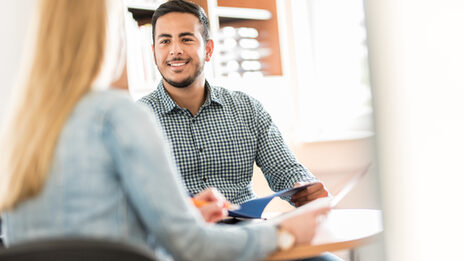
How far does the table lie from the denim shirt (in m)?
0.22

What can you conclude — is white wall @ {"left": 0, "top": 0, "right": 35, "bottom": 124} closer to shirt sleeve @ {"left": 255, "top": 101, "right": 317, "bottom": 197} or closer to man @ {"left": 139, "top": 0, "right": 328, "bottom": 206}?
man @ {"left": 139, "top": 0, "right": 328, "bottom": 206}

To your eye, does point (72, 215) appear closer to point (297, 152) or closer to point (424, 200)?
point (424, 200)

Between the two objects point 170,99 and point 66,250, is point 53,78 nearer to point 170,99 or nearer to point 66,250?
point 66,250

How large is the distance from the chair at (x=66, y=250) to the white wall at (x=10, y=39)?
184 centimetres

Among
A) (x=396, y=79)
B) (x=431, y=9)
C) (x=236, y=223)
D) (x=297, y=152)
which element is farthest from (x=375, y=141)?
(x=297, y=152)

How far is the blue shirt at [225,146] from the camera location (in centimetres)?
195

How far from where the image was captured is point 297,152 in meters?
3.76

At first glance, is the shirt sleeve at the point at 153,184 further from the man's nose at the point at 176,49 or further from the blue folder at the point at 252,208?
the man's nose at the point at 176,49

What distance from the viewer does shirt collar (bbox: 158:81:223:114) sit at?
202 centimetres

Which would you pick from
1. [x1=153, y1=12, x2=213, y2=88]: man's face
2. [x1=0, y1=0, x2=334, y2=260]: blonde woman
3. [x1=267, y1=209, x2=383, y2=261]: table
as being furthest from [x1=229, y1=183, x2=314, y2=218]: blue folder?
[x1=153, y1=12, x2=213, y2=88]: man's face

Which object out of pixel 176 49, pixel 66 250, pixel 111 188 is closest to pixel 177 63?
pixel 176 49

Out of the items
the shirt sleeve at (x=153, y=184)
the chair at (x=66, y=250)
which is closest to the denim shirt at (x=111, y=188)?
the shirt sleeve at (x=153, y=184)

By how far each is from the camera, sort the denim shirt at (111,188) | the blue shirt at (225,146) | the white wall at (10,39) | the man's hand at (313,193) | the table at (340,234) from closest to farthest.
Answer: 1. the denim shirt at (111,188)
2. the table at (340,234)
3. the man's hand at (313,193)
4. the blue shirt at (225,146)
5. the white wall at (10,39)

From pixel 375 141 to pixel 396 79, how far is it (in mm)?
81
